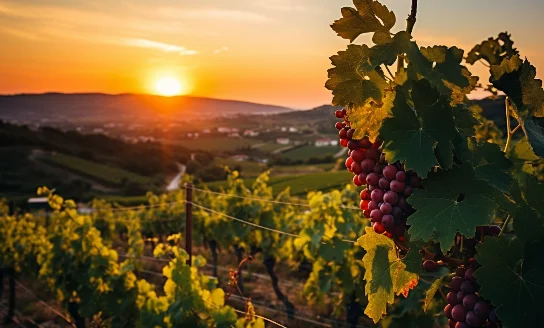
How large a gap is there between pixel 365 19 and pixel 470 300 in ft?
2.98

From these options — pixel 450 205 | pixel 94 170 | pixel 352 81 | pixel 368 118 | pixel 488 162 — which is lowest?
pixel 94 170

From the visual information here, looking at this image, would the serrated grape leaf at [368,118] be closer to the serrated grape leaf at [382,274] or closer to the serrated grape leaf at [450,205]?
the serrated grape leaf at [450,205]

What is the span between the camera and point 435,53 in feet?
5.14

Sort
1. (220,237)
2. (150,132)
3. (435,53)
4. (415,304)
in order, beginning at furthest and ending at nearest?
(150,132) → (220,237) → (415,304) → (435,53)

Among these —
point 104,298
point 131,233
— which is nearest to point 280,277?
point 131,233

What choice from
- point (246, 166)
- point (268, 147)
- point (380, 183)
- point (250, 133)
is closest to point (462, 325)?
point (380, 183)

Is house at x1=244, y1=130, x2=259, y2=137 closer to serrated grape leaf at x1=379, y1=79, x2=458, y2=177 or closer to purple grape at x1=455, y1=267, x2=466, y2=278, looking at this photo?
purple grape at x1=455, y1=267, x2=466, y2=278

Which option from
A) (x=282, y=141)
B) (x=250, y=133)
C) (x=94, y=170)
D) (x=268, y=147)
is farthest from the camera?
(x=250, y=133)

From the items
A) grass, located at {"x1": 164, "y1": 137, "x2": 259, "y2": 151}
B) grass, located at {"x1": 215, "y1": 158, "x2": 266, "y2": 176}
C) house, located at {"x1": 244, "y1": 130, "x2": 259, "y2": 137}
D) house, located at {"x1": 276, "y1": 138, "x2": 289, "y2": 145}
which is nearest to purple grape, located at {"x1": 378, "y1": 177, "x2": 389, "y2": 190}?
grass, located at {"x1": 215, "y1": 158, "x2": 266, "y2": 176}

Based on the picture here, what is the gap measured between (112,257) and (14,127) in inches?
2463

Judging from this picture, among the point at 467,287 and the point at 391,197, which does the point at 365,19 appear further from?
the point at 467,287

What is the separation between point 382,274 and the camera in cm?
181

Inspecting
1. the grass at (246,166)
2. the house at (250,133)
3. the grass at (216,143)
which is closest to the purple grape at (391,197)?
the grass at (246,166)

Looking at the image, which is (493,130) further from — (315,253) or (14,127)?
(14,127)
